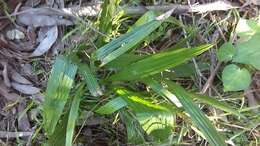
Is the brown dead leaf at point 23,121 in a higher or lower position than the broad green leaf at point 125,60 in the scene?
lower

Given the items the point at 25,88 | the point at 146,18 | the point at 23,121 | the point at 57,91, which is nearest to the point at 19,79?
the point at 25,88

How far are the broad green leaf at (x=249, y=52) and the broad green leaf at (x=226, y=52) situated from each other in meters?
0.02

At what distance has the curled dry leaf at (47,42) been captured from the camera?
5.05ft

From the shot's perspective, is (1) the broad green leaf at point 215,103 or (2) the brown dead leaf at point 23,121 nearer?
(1) the broad green leaf at point 215,103

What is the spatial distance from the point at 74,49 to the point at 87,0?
0.19 metres

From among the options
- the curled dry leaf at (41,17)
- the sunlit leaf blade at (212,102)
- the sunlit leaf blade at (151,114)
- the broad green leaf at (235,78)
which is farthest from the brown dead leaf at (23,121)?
the broad green leaf at (235,78)

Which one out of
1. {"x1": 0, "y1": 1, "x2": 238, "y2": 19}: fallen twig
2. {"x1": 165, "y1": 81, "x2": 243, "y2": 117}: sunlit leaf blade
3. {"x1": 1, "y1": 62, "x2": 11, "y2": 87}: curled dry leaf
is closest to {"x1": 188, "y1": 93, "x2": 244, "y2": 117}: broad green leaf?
{"x1": 165, "y1": 81, "x2": 243, "y2": 117}: sunlit leaf blade

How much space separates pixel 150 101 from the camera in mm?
1411

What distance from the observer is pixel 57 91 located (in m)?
1.33

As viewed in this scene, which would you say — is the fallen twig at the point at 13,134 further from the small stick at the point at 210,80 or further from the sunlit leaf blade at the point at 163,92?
the small stick at the point at 210,80

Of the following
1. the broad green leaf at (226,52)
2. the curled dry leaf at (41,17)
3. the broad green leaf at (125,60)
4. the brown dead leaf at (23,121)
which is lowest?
the brown dead leaf at (23,121)

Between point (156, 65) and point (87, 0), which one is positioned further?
point (87, 0)

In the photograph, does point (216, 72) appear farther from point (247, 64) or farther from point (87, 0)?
point (87, 0)

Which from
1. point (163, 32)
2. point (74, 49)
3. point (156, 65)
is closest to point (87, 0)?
point (74, 49)
